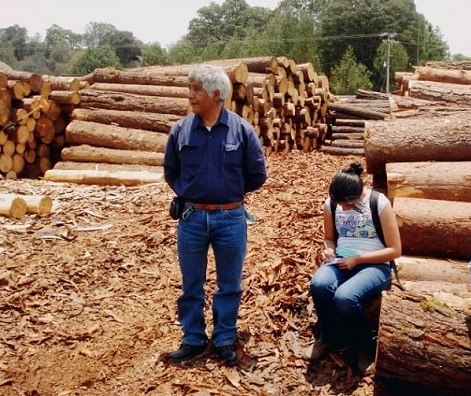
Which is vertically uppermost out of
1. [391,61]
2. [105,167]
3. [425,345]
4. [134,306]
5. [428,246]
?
[391,61]

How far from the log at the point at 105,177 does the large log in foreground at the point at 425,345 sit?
5.52 meters

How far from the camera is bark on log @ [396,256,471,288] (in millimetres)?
4059

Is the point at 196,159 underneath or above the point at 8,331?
above

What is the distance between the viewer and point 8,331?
4391mm

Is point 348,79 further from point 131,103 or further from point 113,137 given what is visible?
point 113,137

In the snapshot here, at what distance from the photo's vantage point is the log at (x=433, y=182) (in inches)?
185

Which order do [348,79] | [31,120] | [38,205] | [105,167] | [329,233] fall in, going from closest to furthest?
[329,233] → [38,205] → [105,167] → [31,120] → [348,79]

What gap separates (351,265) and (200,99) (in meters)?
1.49

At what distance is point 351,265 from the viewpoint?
3754 mm

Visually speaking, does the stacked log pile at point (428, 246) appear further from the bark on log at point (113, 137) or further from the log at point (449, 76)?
the log at point (449, 76)

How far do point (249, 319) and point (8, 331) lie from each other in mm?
1893

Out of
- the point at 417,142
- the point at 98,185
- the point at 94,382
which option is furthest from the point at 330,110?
the point at 94,382

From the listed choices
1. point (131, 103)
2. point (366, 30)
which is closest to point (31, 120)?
point (131, 103)

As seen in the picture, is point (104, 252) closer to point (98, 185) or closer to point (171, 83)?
point (98, 185)
